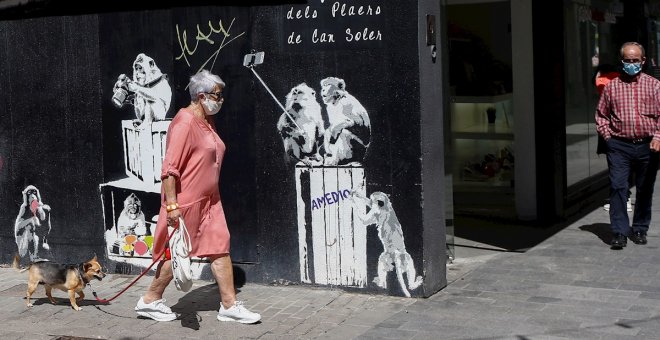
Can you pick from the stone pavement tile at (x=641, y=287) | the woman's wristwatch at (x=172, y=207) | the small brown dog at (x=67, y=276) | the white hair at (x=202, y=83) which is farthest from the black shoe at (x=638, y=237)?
the small brown dog at (x=67, y=276)

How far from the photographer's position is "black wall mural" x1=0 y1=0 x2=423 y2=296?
7.77m

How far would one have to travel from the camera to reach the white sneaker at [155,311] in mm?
7410

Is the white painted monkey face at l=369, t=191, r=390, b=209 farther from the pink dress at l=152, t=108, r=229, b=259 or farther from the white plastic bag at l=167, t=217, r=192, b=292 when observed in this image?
the white plastic bag at l=167, t=217, r=192, b=292

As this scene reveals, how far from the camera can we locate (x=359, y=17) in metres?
7.75

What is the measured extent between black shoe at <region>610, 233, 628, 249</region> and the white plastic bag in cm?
418

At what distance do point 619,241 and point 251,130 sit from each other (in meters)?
3.53

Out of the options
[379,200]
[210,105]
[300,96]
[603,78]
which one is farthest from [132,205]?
[603,78]

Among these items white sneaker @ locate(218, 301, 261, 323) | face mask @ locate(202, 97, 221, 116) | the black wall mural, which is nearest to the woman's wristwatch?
face mask @ locate(202, 97, 221, 116)

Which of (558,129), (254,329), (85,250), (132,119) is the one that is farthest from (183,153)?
(558,129)

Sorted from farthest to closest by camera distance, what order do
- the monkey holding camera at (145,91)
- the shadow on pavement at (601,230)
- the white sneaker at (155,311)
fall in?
the shadow on pavement at (601,230) < the monkey holding camera at (145,91) < the white sneaker at (155,311)

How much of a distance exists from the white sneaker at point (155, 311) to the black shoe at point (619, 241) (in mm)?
4154

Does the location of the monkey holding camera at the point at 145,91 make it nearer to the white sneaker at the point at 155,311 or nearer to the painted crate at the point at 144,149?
the painted crate at the point at 144,149

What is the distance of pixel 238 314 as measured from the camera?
7230mm

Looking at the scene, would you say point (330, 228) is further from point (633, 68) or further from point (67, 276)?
point (633, 68)
